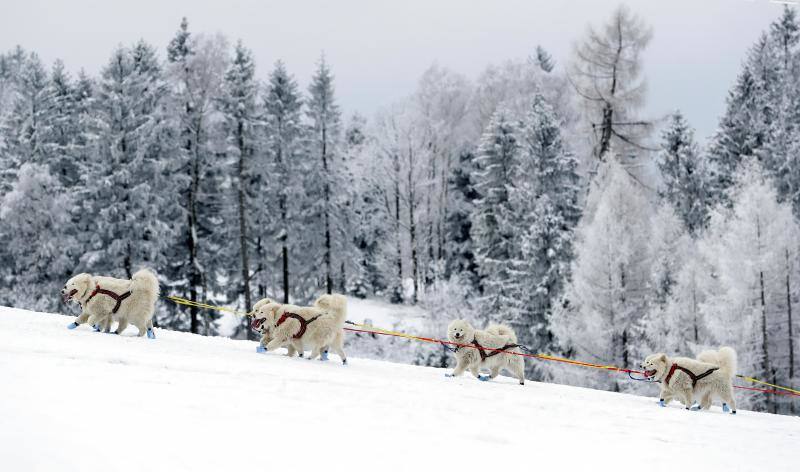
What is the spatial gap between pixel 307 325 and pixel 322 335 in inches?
11.1

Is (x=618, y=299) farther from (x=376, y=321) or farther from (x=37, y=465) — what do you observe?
(x=37, y=465)

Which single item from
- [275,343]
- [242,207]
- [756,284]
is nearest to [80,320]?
[275,343]

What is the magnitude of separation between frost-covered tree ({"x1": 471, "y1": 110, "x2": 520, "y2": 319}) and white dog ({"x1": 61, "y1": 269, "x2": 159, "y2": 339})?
952 inches

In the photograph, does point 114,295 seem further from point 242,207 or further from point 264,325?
point 242,207

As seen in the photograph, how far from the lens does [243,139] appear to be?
3225 cm

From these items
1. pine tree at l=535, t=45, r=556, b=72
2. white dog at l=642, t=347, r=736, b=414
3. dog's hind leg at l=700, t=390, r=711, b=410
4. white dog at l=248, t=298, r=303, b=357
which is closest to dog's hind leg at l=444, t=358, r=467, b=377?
white dog at l=248, t=298, r=303, b=357

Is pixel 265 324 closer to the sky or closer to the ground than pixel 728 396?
closer to the sky

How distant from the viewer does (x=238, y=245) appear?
33.6 meters

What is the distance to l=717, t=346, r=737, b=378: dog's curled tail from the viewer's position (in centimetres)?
1076

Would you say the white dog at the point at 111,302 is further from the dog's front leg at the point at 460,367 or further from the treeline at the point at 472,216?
the treeline at the point at 472,216

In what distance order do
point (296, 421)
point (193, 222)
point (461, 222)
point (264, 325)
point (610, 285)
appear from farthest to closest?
point (461, 222), point (193, 222), point (610, 285), point (264, 325), point (296, 421)

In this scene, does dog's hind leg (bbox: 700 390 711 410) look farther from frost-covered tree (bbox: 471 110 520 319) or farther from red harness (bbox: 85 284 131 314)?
frost-covered tree (bbox: 471 110 520 319)

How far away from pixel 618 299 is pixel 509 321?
220 inches

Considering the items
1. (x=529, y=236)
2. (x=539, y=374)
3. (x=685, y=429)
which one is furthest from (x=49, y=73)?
(x=685, y=429)
